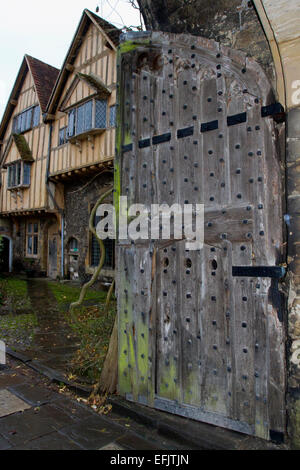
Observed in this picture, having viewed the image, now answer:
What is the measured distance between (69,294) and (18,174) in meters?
6.90

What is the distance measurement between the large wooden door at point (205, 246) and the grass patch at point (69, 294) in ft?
19.3

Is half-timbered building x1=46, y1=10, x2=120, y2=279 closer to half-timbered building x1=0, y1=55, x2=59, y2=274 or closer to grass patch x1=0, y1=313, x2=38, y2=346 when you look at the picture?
half-timbered building x1=0, y1=55, x2=59, y2=274

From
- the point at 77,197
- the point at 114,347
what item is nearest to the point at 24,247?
the point at 77,197

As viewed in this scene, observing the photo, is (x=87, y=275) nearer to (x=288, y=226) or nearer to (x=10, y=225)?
(x=10, y=225)

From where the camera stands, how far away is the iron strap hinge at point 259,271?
2260 mm

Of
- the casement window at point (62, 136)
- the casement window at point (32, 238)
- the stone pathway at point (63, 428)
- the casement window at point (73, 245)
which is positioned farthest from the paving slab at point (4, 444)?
the casement window at point (32, 238)

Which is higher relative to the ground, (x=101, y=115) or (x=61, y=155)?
(x=101, y=115)

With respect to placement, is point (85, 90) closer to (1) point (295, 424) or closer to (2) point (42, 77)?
(2) point (42, 77)

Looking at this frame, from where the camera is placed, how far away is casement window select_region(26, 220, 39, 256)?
601 inches

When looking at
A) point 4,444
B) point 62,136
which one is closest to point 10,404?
point 4,444

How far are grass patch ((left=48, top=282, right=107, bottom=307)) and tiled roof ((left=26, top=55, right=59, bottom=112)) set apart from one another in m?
7.03

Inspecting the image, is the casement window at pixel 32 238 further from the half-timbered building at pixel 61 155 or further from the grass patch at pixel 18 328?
the grass patch at pixel 18 328

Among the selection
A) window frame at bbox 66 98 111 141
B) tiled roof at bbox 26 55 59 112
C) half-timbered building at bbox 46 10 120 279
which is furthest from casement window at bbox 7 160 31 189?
window frame at bbox 66 98 111 141

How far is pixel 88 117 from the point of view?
10547 millimetres
